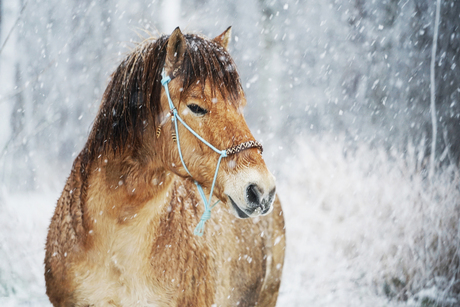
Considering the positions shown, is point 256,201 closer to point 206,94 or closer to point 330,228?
point 206,94

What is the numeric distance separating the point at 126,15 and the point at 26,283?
300 centimetres

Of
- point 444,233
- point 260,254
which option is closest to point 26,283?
point 260,254

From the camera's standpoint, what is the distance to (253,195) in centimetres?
109

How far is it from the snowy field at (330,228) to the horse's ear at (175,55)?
2891mm

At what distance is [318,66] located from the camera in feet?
15.4

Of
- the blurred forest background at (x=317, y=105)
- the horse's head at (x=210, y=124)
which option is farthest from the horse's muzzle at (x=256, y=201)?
the blurred forest background at (x=317, y=105)

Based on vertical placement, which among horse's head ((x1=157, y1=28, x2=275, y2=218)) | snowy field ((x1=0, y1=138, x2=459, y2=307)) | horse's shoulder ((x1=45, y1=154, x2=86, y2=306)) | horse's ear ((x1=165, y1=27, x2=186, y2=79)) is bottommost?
horse's shoulder ((x1=45, y1=154, x2=86, y2=306))

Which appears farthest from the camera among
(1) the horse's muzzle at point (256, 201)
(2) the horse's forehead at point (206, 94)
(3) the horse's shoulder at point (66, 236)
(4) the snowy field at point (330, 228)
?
(4) the snowy field at point (330, 228)

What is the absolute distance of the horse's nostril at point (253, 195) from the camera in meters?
1.06

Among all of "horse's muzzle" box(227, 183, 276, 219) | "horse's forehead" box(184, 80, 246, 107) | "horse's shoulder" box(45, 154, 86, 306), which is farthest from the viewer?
"horse's shoulder" box(45, 154, 86, 306)

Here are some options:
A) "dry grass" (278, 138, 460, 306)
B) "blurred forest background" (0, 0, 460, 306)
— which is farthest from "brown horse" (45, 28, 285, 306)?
"dry grass" (278, 138, 460, 306)

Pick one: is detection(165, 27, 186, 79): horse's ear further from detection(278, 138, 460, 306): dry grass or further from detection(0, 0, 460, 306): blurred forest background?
detection(278, 138, 460, 306): dry grass

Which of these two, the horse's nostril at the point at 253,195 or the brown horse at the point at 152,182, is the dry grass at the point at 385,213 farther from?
the horse's nostril at the point at 253,195

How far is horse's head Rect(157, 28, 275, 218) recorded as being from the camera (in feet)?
3.58
